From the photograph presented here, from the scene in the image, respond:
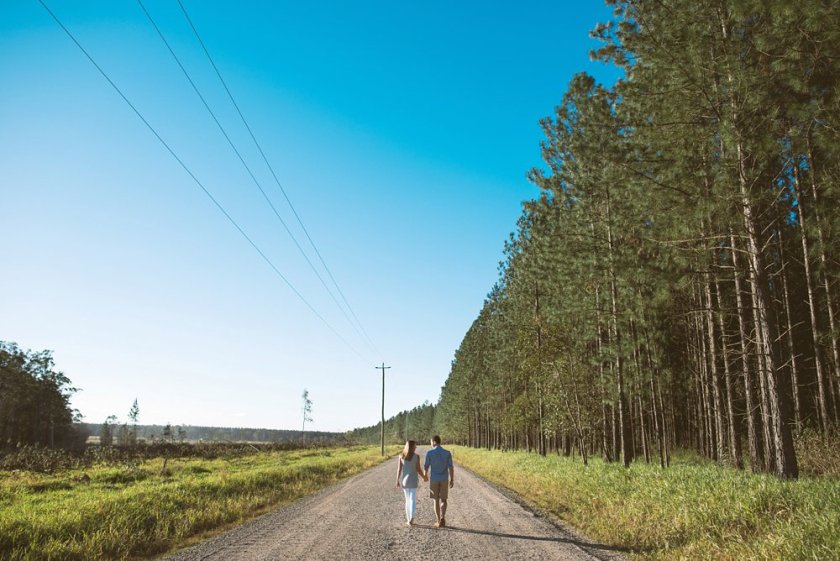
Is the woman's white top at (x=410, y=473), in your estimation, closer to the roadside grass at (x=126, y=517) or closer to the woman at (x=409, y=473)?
the woman at (x=409, y=473)

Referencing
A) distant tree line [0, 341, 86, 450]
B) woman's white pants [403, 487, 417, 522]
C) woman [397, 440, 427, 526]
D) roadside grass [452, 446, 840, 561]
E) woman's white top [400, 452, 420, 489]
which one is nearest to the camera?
roadside grass [452, 446, 840, 561]

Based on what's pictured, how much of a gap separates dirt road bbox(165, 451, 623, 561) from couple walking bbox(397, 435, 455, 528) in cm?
42

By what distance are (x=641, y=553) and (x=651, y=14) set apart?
12.2 metres

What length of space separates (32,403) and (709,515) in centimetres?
8783

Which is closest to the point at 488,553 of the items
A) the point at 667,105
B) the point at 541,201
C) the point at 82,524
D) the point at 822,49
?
the point at 82,524

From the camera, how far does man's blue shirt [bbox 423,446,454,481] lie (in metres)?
10.4

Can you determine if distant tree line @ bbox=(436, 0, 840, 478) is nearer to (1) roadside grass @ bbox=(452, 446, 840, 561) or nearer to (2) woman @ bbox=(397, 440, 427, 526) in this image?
(1) roadside grass @ bbox=(452, 446, 840, 561)

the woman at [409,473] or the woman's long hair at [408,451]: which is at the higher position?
the woman's long hair at [408,451]

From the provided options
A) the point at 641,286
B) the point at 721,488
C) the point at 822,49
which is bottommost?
the point at 721,488

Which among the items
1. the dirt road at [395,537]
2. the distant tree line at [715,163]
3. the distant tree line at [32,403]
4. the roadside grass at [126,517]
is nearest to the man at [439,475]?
the dirt road at [395,537]

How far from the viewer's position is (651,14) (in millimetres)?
11992

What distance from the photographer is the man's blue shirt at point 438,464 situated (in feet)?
34.2

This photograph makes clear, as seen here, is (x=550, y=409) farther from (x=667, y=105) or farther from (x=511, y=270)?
(x=667, y=105)

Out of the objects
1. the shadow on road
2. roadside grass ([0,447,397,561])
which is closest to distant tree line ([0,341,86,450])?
roadside grass ([0,447,397,561])
